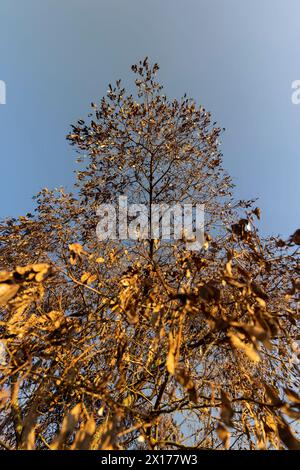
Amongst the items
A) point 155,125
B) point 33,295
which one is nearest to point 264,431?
point 33,295

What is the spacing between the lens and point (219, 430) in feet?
3.20

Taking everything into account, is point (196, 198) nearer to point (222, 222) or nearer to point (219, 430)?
point (222, 222)

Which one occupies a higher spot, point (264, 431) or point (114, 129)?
point (114, 129)

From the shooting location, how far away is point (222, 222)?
579cm

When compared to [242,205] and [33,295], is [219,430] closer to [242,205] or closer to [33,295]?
[33,295]

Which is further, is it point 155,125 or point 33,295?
point 155,125

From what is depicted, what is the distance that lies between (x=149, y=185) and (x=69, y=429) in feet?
17.0

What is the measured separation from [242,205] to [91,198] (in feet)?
9.96
